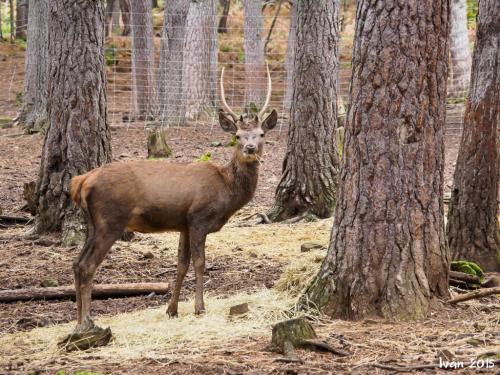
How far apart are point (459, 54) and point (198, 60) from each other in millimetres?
6427

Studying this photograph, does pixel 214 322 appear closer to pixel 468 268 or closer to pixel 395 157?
pixel 395 157

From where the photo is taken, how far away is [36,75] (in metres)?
18.8

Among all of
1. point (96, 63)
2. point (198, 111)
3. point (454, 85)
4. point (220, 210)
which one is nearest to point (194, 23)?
point (198, 111)

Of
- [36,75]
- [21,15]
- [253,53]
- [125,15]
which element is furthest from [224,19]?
[36,75]

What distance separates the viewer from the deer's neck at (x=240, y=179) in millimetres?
7828

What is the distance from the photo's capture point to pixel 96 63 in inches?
384

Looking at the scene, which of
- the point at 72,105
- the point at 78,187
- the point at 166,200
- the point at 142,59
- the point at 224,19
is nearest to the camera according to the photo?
the point at 78,187

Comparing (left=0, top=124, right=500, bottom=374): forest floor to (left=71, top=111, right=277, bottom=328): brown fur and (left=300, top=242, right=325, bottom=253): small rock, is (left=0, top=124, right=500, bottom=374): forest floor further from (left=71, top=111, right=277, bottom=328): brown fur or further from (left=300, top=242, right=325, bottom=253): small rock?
(left=71, top=111, right=277, bottom=328): brown fur

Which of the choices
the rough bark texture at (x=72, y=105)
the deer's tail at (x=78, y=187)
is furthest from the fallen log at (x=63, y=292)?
the rough bark texture at (x=72, y=105)

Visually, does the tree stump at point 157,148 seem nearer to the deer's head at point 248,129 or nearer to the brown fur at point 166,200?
the deer's head at point 248,129

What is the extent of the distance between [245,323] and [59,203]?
3882 mm

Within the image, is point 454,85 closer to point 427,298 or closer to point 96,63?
point 96,63

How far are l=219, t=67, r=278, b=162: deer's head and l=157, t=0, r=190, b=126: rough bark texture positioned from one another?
10.8m

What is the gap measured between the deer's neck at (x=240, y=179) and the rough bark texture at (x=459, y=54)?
14207mm
